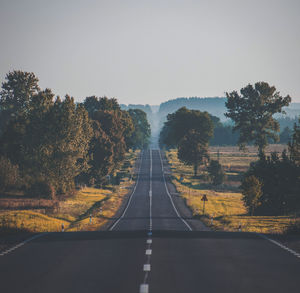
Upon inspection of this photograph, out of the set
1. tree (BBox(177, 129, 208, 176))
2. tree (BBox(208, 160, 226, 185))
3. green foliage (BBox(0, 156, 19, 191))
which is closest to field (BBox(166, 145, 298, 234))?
tree (BBox(208, 160, 226, 185))

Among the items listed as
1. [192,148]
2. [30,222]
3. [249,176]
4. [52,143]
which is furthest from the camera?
[192,148]

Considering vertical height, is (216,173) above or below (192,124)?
below

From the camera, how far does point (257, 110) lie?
72.6 metres

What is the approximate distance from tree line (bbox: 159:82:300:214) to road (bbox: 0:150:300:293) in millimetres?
26715

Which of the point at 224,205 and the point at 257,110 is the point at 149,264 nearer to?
the point at 224,205

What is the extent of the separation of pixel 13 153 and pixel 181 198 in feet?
95.7

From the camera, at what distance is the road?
1017 cm

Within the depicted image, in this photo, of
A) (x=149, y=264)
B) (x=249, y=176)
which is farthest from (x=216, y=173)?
(x=149, y=264)

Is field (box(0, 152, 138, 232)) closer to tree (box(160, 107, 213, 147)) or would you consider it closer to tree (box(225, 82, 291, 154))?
tree (box(225, 82, 291, 154))

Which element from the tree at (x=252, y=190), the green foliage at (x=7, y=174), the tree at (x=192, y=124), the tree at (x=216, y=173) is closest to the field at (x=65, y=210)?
the green foliage at (x=7, y=174)

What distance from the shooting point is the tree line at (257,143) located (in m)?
43.8

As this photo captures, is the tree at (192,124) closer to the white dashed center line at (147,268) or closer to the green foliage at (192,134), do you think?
the green foliage at (192,134)

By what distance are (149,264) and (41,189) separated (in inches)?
1668

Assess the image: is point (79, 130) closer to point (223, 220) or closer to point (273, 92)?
point (223, 220)
